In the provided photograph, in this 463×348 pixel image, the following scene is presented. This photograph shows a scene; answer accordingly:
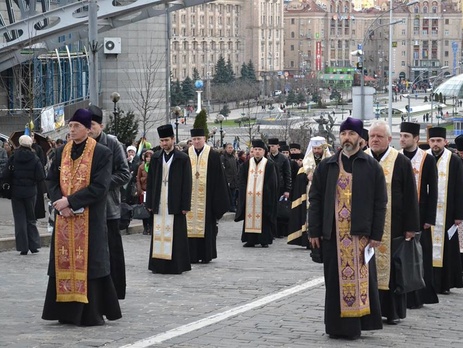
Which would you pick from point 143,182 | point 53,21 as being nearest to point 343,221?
point 143,182

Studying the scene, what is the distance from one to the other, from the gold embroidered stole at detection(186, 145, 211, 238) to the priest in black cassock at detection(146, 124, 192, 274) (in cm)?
159

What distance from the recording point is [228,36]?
559 feet

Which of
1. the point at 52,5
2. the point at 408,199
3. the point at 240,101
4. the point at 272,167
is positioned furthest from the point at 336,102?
the point at 408,199

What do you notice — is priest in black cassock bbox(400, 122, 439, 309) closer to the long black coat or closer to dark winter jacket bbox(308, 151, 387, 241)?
dark winter jacket bbox(308, 151, 387, 241)

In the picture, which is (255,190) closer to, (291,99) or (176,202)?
(176,202)

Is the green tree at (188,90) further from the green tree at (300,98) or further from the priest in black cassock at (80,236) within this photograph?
the priest in black cassock at (80,236)

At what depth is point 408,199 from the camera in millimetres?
12656

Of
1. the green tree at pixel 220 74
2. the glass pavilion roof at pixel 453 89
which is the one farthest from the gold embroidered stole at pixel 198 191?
the green tree at pixel 220 74

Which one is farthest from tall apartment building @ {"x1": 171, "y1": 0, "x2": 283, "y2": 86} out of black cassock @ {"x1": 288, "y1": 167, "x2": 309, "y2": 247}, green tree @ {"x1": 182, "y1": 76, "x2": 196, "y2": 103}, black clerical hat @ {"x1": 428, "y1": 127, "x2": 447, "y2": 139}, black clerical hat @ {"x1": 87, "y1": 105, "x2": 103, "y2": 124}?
black clerical hat @ {"x1": 87, "y1": 105, "x2": 103, "y2": 124}

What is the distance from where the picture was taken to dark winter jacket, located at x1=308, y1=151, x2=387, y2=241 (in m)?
11.7

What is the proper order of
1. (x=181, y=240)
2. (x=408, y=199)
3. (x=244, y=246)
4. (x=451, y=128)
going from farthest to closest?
1. (x=451, y=128)
2. (x=244, y=246)
3. (x=181, y=240)
4. (x=408, y=199)

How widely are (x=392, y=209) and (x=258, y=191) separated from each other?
8.98m

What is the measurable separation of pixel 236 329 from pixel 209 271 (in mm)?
4871

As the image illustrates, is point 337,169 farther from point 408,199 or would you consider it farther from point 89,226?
point 89,226
